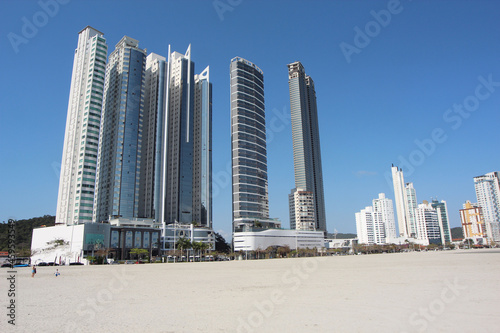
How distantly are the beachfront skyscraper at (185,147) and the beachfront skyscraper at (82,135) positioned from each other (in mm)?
38930

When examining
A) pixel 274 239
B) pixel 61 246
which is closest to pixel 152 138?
pixel 61 246

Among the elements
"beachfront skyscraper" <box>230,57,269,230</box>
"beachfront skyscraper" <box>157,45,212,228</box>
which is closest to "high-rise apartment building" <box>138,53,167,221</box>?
"beachfront skyscraper" <box>157,45,212,228</box>

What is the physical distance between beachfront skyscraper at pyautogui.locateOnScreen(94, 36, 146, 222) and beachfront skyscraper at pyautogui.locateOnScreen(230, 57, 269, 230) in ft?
158

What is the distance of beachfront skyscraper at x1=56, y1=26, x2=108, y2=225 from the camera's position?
103 m

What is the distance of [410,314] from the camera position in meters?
12.0

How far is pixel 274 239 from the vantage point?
498ft

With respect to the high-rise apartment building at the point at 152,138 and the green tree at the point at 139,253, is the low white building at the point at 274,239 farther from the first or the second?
the green tree at the point at 139,253

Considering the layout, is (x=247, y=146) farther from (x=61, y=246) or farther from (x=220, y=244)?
(x=61, y=246)

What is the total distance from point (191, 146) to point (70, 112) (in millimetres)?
57414

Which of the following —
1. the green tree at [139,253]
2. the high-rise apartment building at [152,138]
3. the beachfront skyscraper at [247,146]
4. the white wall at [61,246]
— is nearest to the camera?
the white wall at [61,246]

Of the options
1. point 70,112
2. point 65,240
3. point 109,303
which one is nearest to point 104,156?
point 70,112

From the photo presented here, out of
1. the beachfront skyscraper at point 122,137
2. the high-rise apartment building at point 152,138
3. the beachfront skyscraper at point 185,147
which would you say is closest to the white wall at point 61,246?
the beachfront skyscraper at point 122,137

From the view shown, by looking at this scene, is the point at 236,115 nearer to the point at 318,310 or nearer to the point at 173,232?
the point at 173,232

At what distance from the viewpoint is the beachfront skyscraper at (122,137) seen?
117188 mm
